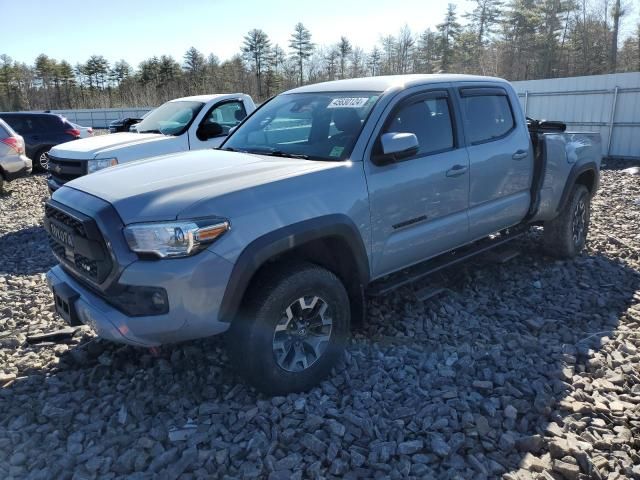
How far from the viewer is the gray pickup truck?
269cm

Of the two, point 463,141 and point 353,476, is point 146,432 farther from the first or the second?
point 463,141

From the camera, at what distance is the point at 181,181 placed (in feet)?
10.0

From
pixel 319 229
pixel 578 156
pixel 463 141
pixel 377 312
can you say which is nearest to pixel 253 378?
pixel 319 229

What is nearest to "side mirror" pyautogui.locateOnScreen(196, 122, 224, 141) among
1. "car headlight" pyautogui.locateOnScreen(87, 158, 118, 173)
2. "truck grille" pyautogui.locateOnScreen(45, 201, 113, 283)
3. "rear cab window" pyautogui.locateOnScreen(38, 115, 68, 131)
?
"car headlight" pyautogui.locateOnScreen(87, 158, 118, 173)

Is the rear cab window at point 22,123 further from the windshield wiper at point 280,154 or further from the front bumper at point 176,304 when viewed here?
the front bumper at point 176,304

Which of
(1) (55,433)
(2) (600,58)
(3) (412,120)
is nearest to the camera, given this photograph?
(1) (55,433)

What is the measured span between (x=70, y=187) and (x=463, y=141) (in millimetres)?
2957

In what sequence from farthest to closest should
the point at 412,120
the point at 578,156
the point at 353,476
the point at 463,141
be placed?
the point at 578,156 → the point at 463,141 → the point at 412,120 → the point at 353,476

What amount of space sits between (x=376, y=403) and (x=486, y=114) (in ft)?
9.31

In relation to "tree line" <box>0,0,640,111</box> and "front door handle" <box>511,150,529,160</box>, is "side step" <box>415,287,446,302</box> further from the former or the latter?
"tree line" <box>0,0,640,111</box>

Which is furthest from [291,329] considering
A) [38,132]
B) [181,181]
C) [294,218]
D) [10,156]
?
[38,132]

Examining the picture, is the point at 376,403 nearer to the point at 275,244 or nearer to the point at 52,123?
the point at 275,244

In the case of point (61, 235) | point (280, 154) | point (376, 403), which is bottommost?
point (376, 403)

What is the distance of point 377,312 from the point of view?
172 inches
